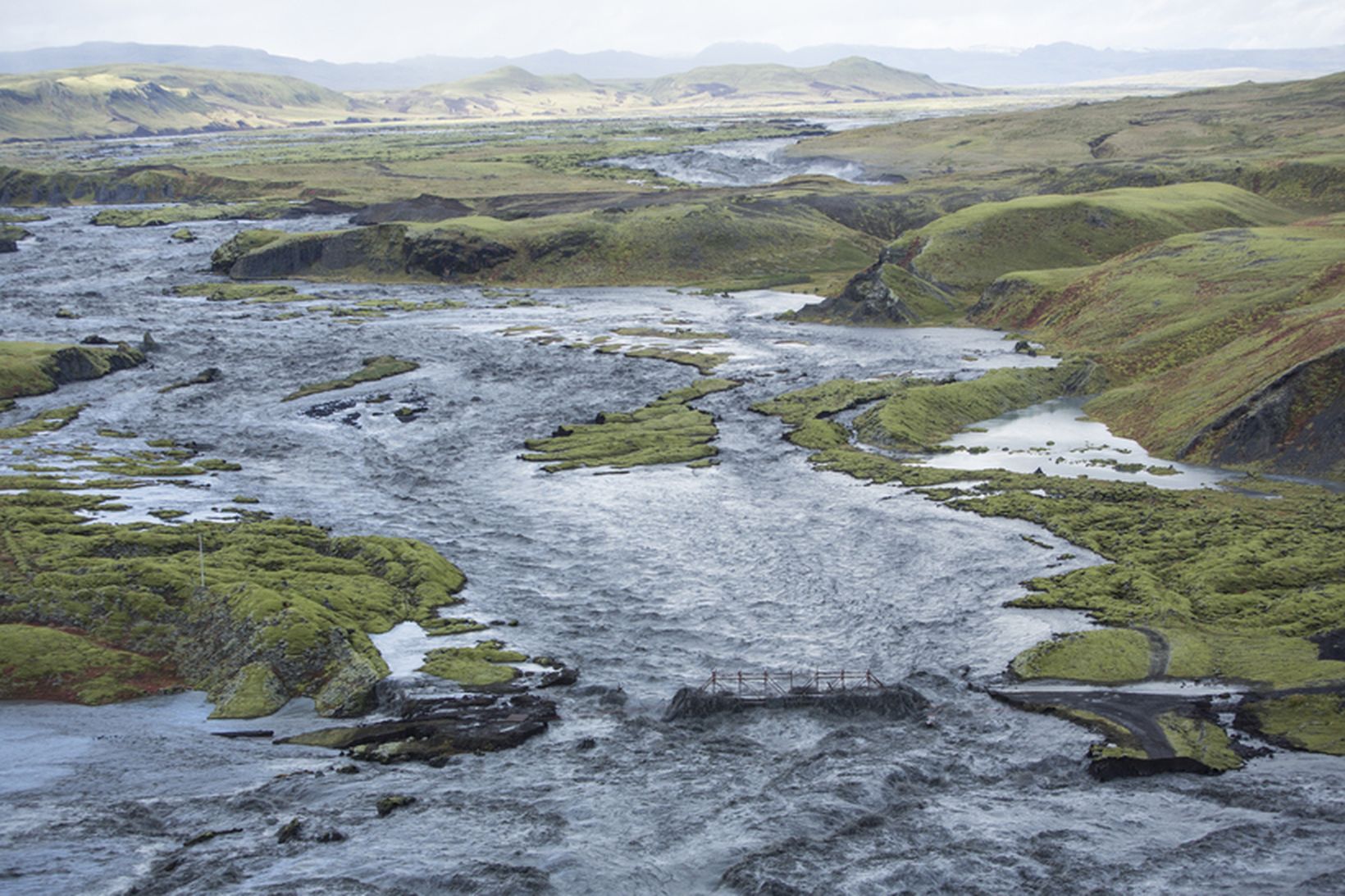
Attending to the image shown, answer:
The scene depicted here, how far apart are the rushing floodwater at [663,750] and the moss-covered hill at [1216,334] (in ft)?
55.5

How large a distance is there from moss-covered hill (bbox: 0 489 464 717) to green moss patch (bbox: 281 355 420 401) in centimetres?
2992

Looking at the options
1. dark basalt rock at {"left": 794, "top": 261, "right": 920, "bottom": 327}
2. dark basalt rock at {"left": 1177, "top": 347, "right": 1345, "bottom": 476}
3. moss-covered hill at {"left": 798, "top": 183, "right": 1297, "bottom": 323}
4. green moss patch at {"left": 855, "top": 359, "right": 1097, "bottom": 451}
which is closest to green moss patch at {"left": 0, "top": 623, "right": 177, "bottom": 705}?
green moss patch at {"left": 855, "top": 359, "right": 1097, "bottom": 451}

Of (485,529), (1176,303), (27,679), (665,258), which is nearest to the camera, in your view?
(27,679)

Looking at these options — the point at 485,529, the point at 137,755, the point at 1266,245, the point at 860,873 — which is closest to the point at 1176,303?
the point at 1266,245

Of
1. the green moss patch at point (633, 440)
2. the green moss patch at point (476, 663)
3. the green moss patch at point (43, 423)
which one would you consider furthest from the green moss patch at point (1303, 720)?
the green moss patch at point (43, 423)

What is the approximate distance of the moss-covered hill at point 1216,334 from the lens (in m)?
56.8

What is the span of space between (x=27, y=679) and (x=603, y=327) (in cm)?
7212

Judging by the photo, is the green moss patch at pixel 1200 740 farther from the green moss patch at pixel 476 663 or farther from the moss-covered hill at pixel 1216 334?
the moss-covered hill at pixel 1216 334

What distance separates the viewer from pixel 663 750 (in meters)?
33.9

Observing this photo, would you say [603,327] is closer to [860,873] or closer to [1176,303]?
[1176,303]

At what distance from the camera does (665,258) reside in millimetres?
138125

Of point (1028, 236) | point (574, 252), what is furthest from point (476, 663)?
point (574, 252)

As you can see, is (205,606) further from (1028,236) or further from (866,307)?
(1028,236)

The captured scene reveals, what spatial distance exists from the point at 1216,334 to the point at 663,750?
61.0 metres
